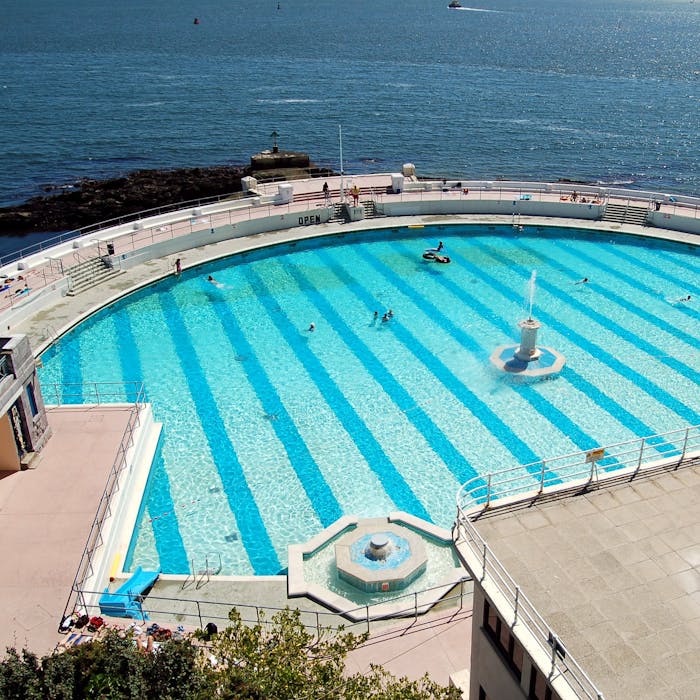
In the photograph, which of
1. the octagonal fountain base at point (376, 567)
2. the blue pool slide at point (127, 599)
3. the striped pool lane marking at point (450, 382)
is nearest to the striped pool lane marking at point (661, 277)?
the striped pool lane marking at point (450, 382)

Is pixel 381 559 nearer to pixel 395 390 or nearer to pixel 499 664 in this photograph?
pixel 499 664

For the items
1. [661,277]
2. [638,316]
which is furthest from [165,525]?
[661,277]

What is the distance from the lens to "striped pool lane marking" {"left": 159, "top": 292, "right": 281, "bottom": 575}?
57.9 feet

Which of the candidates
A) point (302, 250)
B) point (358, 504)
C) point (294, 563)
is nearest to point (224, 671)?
point (294, 563)

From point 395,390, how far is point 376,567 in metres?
9.21

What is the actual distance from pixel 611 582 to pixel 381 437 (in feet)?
42.8

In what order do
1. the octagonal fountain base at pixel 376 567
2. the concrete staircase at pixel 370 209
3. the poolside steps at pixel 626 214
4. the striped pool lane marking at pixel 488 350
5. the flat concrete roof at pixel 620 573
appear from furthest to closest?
the concrete staircase at pixel 370 209
the poolside steps at pixel 626 214
the striped pool lane marking at pixel 488 350
the octagonal fountain base at pixel 376 567
the flat concrete roof at pixel 620 573

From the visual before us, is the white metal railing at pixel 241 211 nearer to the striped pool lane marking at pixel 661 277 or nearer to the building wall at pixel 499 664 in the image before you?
the striped pool lane marking at pixel 661 277

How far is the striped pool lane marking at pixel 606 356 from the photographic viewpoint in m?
22.9

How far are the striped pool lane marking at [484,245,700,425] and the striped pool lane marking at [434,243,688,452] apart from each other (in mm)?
1394

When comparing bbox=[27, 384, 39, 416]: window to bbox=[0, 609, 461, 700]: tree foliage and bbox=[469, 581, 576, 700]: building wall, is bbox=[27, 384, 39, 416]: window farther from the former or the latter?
bbox=[469, 581, 576, 700]: building wall

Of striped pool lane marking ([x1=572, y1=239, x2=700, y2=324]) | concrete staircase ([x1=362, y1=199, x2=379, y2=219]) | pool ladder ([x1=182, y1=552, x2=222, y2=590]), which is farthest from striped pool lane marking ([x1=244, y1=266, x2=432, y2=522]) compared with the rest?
striped pool lane marking ([x1=572, y1=239, x2=700, y2=324])

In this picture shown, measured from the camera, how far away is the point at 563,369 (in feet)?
83.0

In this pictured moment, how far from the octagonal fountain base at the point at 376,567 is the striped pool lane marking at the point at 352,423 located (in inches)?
81.1
